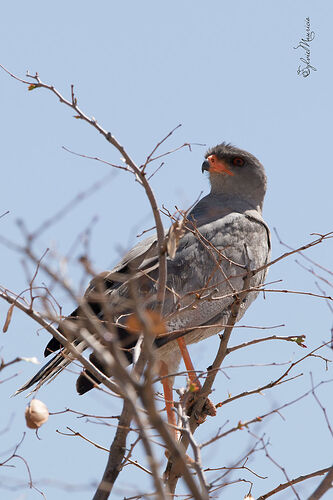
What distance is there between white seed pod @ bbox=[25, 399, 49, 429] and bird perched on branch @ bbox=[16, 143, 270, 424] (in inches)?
64.0

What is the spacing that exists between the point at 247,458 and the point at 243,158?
396cm

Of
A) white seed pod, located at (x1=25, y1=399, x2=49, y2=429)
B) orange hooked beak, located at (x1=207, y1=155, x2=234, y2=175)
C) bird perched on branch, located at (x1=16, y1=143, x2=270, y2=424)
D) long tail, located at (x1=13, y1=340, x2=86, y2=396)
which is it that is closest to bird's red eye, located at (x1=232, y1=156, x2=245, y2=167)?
bird perched on branch, located at (x1=16, y1=143, x2=270, y2=424)

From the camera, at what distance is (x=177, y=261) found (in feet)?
23.5

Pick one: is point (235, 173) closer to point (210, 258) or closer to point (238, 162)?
point (238, 162)

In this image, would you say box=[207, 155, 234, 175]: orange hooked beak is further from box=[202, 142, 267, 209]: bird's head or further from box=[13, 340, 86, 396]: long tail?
box=[13, 340, 86, 396]: long tail

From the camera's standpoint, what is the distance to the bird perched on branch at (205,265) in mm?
6336

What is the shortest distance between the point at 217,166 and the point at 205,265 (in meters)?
1.66

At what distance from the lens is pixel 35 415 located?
13.9ft

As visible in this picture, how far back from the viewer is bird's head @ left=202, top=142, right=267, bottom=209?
27.8 feet

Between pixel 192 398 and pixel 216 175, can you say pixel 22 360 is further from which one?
pixel 216 175

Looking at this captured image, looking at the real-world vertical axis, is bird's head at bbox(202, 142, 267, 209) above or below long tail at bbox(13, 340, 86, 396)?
above

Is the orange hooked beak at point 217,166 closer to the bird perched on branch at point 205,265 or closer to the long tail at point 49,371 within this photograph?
the bird perched on branch at point 205,265

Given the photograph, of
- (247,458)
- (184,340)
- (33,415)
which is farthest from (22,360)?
(184,340)

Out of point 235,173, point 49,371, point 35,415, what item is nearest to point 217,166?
point 235,173
